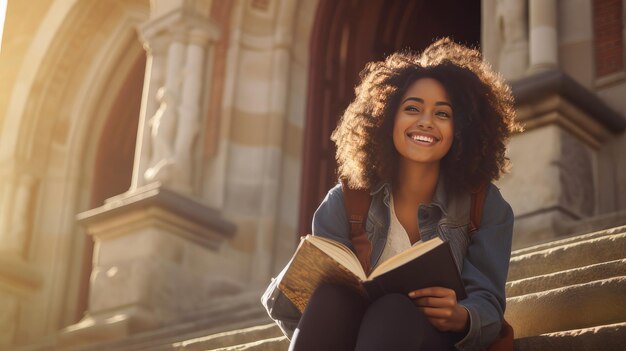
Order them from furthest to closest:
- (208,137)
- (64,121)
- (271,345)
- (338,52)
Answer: (64,121) → (338,52) → (208,137) → (271,345)

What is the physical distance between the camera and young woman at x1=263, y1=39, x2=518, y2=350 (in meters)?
3.01

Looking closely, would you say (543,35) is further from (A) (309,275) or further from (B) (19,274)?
(B) (19,274)

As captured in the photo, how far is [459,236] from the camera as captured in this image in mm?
3232

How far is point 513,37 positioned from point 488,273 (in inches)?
159

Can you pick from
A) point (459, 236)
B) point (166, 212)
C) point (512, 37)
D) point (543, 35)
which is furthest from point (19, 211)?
point (459, 236)

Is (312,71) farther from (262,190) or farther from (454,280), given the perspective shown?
(454,280)

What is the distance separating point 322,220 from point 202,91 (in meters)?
5.86

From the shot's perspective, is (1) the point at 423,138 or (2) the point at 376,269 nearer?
(2) the point at 376,269

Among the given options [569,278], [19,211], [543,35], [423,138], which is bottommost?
[569,278]

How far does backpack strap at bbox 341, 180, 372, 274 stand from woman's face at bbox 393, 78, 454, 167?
190mm

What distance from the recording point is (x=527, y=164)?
619cm

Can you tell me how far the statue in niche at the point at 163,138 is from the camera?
27.7 feet

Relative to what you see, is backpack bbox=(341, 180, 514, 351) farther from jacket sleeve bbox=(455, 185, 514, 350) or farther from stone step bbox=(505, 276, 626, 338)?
stone step bbox=(505, 276, 626, 338)

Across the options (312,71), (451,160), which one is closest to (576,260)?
(451,160)
